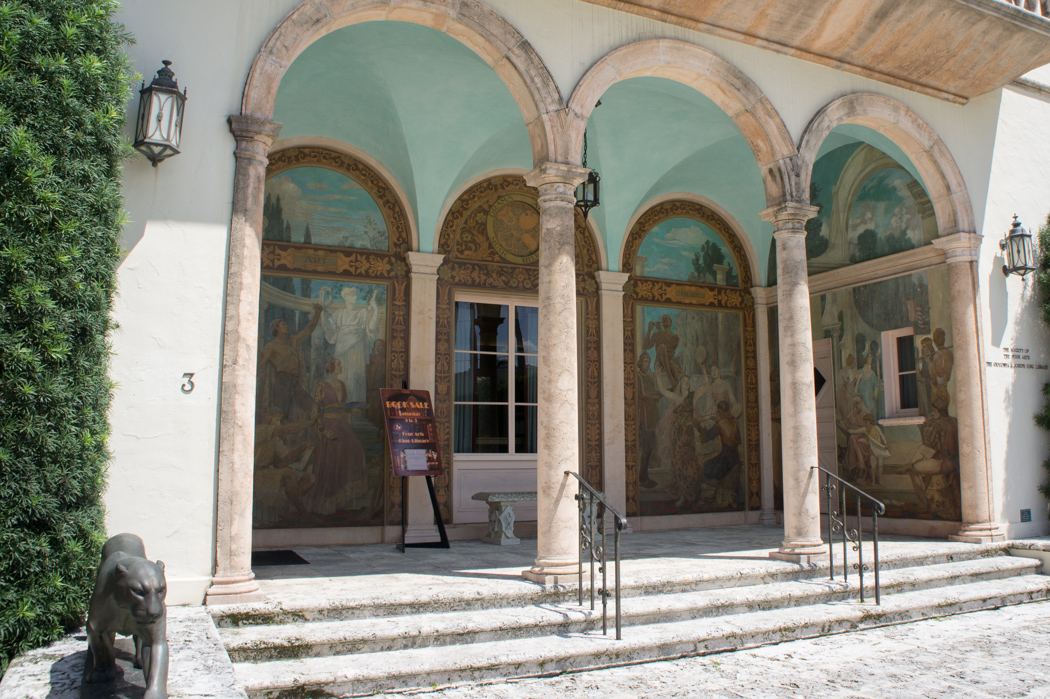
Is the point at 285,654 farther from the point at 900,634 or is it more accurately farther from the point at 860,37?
the point at 860,37

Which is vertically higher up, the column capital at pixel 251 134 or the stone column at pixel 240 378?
the column capital at pixel 251 134

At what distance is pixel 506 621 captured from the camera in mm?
4766

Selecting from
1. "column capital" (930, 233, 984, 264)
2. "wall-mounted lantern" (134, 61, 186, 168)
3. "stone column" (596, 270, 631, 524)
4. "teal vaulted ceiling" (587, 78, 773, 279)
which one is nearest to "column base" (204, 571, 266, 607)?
"wall-mounted lantern" (134, 61, 186, 168)

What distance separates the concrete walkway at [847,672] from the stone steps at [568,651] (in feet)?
0.26

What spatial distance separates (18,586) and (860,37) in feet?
25.2

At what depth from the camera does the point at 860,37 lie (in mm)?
7250

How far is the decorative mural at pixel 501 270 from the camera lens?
28.6 feet

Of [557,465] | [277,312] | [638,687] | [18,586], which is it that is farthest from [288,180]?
[638,687]

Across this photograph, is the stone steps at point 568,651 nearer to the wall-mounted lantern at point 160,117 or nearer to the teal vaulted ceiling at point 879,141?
the wall-mounted lantern at point 160,117

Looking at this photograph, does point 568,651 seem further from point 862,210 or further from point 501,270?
point 862,210

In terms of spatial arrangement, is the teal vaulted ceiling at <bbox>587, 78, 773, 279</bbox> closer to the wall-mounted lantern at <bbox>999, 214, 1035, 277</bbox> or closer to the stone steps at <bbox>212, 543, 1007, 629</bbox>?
the wall-mounted lantern at <bbox>999, 214, 1035, 277</bbox>

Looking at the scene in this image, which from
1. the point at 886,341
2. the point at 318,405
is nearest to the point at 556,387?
the point at 318,405

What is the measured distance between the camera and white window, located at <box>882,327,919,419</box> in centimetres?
888

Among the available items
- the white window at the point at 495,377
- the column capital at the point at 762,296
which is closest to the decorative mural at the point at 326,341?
the white window at the point at 495,377
